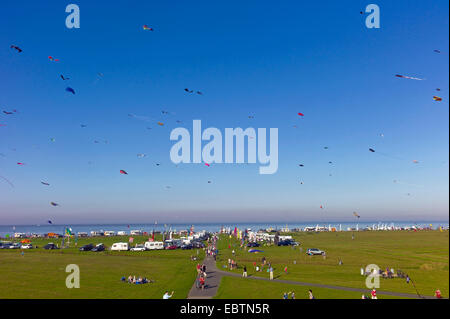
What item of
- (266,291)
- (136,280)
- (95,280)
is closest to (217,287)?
(266,291)

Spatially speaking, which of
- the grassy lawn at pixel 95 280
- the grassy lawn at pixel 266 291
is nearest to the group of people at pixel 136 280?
the grassy lawn at pixel 95 280

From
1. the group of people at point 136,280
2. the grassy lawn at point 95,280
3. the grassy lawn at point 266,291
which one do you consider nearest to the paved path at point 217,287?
the grassy lawn at point 266,291

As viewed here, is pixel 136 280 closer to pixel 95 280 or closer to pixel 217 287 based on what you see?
pixel 95 280

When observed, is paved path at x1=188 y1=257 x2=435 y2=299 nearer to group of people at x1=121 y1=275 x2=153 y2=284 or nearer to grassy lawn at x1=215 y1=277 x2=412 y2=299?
grassy lawn at x1=215 y1=277 x2=412 y2=299

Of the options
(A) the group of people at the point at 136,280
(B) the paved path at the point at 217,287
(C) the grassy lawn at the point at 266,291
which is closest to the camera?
(C) the grassy lawn at the point at 266,291

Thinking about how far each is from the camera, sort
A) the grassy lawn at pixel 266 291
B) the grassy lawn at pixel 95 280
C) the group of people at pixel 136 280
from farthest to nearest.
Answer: the group of people at pixel 136 280 < the grassy lawn at pixel 95 280 < the grassy lawn at pixel 266 291

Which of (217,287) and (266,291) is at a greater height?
(266,291)

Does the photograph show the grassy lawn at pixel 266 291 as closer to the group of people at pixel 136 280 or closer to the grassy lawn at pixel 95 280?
the grassy lawn at pixel 95 280

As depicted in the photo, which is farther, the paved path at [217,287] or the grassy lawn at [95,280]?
the grassy lawn at [95,280]
